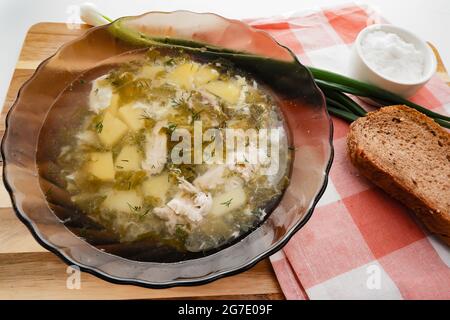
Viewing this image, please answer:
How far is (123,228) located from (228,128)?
566 mm

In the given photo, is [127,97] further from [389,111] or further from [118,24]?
[389,111]

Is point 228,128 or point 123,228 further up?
point 228,128

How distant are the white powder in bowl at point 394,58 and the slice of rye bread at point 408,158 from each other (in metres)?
0.19

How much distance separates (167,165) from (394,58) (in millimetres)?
1232

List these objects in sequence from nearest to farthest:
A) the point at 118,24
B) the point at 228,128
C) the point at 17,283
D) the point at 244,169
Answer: the point at 17,283
the point at 244,169
the point at 228,128
the point at 118,24

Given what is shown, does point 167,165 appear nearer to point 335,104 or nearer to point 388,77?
point 335,104

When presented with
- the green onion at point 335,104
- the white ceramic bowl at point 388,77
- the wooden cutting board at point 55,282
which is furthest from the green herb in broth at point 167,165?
the white ceramic bowl at point 388,77

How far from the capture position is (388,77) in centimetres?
196

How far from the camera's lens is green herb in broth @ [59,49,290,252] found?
1.47 m

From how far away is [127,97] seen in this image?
5.57 feet

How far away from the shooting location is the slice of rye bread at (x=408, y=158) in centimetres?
168

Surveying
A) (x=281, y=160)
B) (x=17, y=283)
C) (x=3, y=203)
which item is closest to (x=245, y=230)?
(x=281, y=160)

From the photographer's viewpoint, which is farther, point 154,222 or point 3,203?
point 3,203

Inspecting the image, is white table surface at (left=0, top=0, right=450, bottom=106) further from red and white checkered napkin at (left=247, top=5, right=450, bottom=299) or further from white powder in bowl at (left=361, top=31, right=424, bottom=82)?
red and white checkered napkin at (left=247, top=5, right=450, bottom=299)
